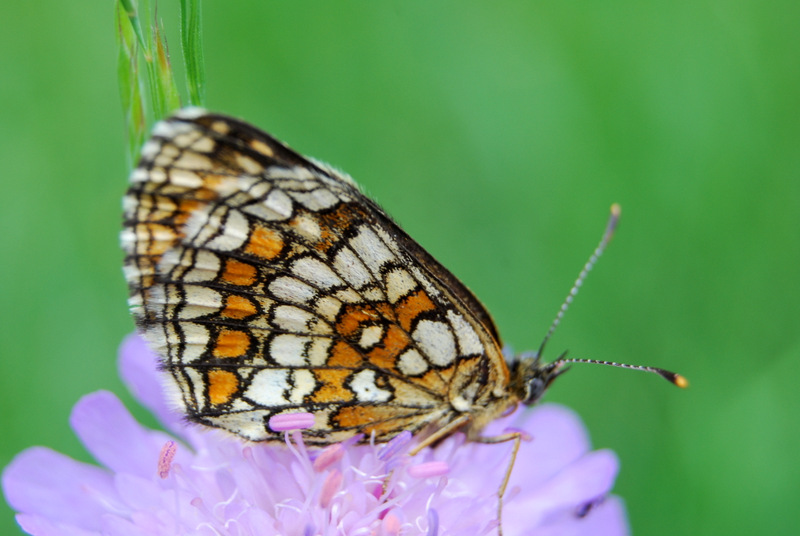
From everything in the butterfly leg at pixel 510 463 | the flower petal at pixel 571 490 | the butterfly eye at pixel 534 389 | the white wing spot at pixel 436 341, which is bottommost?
the flower petal at pixel 571 490

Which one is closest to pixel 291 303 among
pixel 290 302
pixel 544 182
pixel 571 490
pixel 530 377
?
pixel 290 302

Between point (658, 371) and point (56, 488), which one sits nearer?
point (658, 371)

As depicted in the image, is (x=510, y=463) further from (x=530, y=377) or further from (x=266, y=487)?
(x=266, y=487)

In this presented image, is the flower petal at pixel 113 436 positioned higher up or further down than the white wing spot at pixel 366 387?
further down

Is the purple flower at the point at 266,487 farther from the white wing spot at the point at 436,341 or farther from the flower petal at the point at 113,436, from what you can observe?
the white wing spot at the point at 436,341

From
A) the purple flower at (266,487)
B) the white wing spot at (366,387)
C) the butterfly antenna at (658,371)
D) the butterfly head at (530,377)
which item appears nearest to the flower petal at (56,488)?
the purple flower at (266,487)

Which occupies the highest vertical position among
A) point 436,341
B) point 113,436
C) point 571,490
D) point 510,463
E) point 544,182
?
point 544,182

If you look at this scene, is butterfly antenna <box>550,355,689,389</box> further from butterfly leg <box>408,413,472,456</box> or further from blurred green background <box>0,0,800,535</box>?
blurred green background <box>0,0,800,535</box>

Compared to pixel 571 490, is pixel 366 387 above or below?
above
